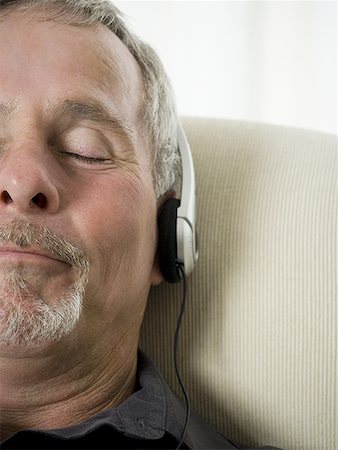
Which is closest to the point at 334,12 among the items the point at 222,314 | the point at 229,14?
the point at 229,14

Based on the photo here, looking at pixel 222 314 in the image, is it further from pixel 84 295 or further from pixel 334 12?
pixel 334 12

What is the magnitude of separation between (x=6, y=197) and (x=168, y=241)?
31 cm

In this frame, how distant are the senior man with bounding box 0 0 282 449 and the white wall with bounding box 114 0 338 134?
88 centimetres

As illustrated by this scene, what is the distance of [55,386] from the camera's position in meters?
1.09

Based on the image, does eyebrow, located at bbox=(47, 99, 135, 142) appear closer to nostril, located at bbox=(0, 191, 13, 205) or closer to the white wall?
nostril, located at bbox=(0, 191, 13, 205)

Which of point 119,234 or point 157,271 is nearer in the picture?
point 119,234

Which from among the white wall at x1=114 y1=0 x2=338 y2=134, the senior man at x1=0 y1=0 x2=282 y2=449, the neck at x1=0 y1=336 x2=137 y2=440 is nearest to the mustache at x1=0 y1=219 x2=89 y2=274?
the senior man at x1=0 y1=0 x2=282 y2=449

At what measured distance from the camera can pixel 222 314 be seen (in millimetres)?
1228

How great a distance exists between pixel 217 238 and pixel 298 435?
1.14 feet

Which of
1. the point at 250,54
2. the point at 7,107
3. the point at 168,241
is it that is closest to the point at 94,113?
the point at 7,107

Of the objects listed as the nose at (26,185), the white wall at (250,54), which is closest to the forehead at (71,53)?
the nose at (26,185)

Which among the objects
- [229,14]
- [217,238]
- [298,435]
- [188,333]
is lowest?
[298,435]

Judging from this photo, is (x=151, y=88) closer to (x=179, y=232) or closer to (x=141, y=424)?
(x=179, y=232)

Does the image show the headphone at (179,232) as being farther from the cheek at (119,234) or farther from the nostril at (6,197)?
the nostril at (6,197)
